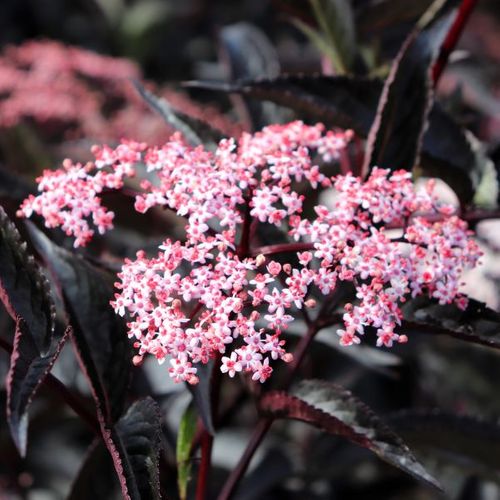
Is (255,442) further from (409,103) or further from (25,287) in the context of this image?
(409,103)

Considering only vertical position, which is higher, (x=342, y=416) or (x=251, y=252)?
(x=251, y=252)

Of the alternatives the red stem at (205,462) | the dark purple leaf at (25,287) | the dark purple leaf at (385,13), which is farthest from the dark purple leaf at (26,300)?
the dark purple leaf at (385,13)

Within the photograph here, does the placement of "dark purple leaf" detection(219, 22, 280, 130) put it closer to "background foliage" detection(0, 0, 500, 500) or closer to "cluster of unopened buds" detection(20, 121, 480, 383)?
"background foliage" detection(0, 0, 500, 500)

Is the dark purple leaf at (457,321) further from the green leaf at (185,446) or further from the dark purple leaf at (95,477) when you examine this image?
the dark purple leaf at (95,477)

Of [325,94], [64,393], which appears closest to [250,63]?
[325,94]

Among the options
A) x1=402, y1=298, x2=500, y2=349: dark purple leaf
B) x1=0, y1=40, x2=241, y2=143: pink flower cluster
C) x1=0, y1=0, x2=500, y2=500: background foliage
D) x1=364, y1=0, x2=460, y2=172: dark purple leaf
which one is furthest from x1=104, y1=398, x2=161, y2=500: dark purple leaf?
x1=0, y1=40, x2=241, y2=143: pink flower cluster
